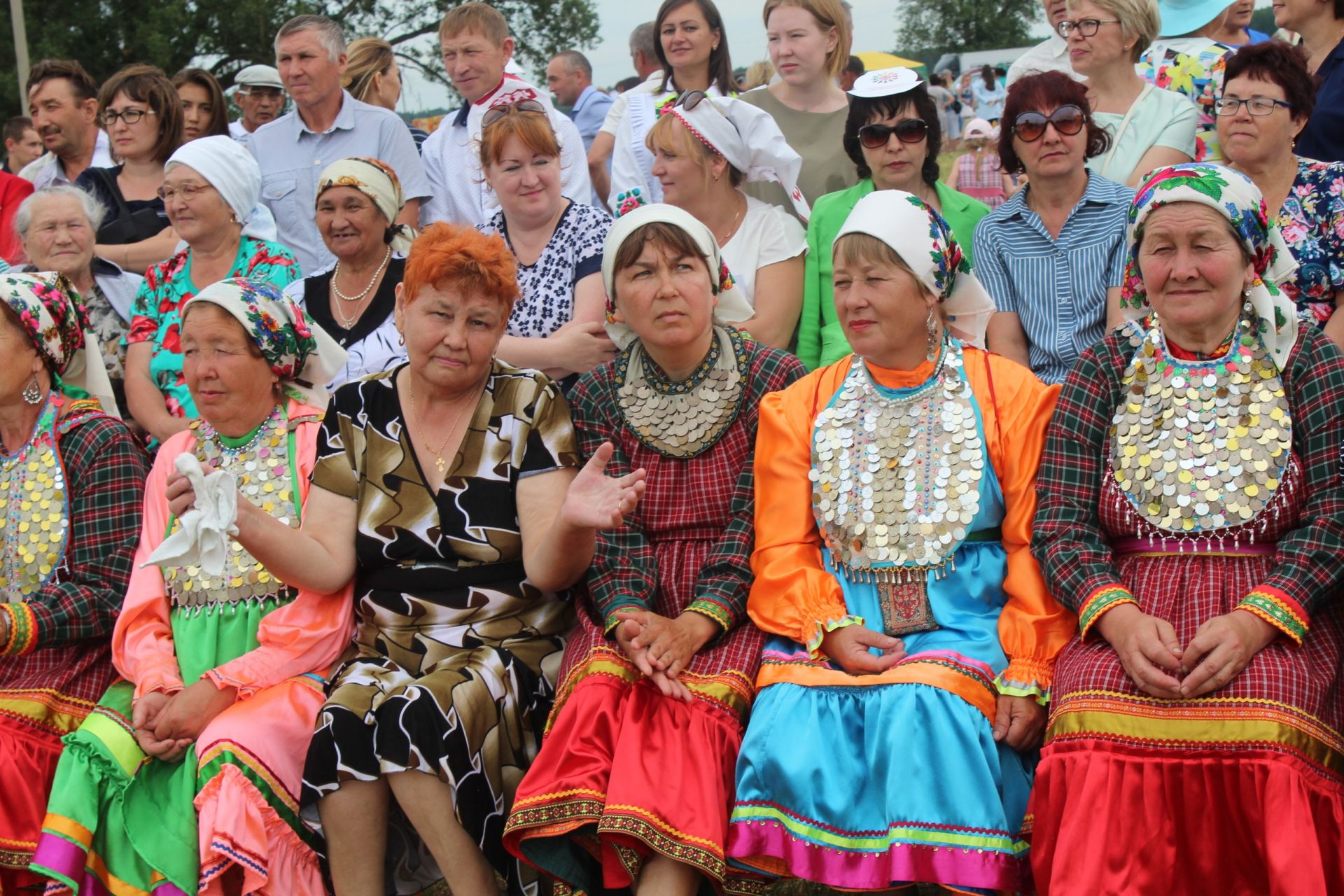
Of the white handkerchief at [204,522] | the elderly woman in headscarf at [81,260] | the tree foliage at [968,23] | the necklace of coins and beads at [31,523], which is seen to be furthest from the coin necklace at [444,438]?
the tree foliage at [968,23]

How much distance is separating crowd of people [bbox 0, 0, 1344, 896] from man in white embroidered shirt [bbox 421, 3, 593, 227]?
46.0 inches

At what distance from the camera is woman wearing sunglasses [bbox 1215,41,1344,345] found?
4.16 meters

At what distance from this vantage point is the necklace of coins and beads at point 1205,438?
3.19 meters

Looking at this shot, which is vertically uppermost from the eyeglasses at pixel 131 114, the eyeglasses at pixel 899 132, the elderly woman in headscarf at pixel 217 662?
the eyeglasses at pixel 131 114

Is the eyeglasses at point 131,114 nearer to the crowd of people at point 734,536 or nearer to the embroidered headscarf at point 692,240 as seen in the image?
the crowd of people at point 734,536

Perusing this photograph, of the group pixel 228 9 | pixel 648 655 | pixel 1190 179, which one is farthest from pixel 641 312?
pixel 228 9

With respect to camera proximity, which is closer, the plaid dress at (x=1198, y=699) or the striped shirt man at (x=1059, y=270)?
the plaid dress at (x=1198, y=699)

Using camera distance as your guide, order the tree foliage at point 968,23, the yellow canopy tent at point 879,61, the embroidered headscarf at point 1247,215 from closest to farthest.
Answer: the embroidered headscarf at point 1247,215 < the yellow canopy tent at point 879,61 < the tree foliage at point 968,23

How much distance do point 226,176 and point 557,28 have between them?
2147cm

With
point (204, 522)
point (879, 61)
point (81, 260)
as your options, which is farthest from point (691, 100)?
point (879, 61)

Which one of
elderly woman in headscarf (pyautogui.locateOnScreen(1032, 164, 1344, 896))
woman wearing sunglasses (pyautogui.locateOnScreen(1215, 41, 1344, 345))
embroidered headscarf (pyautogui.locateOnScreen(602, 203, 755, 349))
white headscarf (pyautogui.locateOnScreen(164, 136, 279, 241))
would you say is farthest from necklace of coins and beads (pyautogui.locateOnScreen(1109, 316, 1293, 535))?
white headscarf (pyautogui.locateOnScreen(164, 136, 279, 241))

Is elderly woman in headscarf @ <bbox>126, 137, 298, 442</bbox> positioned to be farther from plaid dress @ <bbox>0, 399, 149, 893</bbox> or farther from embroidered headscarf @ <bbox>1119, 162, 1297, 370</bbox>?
embroidered headscarf @ <bbox>1119, 162, 1297, 370</bbox>

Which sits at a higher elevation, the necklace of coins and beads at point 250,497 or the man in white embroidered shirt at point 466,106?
the man in white embroidered shirt at point 466,106

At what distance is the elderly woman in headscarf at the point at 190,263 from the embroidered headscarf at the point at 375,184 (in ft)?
1.25
